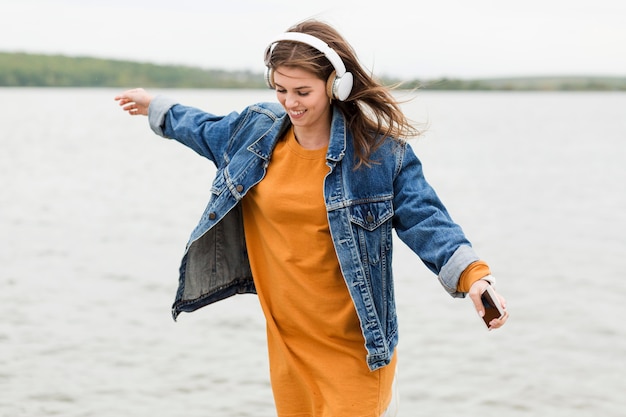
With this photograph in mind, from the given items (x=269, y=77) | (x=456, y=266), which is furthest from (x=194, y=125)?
(x=456, y=266)

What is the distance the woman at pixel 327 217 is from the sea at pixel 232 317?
42 centimetres

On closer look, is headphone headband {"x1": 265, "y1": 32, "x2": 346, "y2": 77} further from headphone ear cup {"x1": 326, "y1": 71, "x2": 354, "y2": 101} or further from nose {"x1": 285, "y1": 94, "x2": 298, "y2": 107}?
nose {"x1": 285, "y1": 94, "x2": 298, "y2": 107}

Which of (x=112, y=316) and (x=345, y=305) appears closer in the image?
(x=345, y=305)

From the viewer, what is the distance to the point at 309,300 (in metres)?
3.52

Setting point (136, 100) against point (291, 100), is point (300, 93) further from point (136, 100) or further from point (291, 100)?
point (136, 100)

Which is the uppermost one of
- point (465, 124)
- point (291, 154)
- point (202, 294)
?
point (291, 154)

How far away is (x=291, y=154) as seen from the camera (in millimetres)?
3520

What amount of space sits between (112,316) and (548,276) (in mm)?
4909

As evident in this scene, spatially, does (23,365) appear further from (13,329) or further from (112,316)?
(112,316)

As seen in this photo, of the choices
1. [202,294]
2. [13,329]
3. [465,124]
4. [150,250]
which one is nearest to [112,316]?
[13,329]

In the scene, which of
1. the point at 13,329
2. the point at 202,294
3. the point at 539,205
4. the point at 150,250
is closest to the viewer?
the point at 202,294

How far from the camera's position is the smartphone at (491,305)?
3.12 meters

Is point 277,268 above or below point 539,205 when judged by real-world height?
above

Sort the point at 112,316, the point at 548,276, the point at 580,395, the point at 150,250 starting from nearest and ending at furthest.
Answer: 1. the point at 580,395
2. the point at 112,316
3. the point at 548,276
4. the point at 150,250
